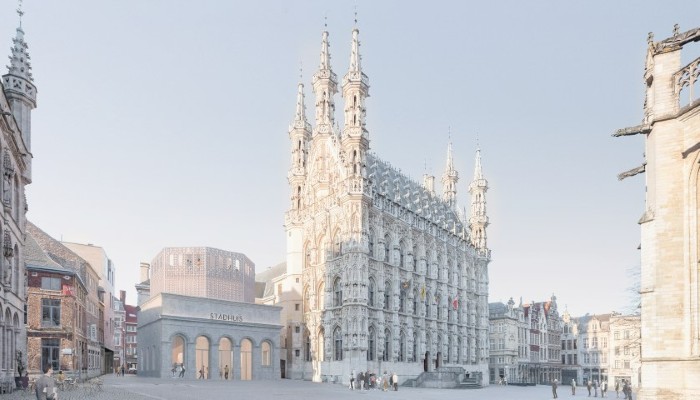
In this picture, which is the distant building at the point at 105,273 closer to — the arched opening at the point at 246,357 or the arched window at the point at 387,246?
the arched opening at the point at 246,357

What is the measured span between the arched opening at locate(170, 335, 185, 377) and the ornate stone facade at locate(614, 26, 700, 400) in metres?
38.7

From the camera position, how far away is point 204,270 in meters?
62.2

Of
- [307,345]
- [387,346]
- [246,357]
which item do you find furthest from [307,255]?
[246,357]

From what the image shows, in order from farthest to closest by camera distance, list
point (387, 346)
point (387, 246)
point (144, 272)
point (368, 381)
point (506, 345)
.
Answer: point (506, 345) → point (144, 272) → point (387, 246) → point (387, 346) → point (368, 381)

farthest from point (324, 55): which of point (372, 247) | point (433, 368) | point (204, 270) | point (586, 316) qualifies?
point (586, 316)

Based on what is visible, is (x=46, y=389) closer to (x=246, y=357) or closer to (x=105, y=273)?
(x=246, y=357)

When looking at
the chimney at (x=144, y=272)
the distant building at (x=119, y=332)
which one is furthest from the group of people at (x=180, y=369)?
the distant building at (x=119, y=332)

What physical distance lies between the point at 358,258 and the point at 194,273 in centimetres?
1645

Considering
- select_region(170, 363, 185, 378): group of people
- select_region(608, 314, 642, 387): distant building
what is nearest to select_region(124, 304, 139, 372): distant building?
select_region(170, 363, 185, 378): group of people

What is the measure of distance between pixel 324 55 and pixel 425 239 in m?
22.6

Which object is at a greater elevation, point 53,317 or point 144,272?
point 144,272

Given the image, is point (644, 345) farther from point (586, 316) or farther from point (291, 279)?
point (586, 316)

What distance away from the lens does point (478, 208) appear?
87188mm

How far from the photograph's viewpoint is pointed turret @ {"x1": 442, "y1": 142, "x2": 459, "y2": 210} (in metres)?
91.4
